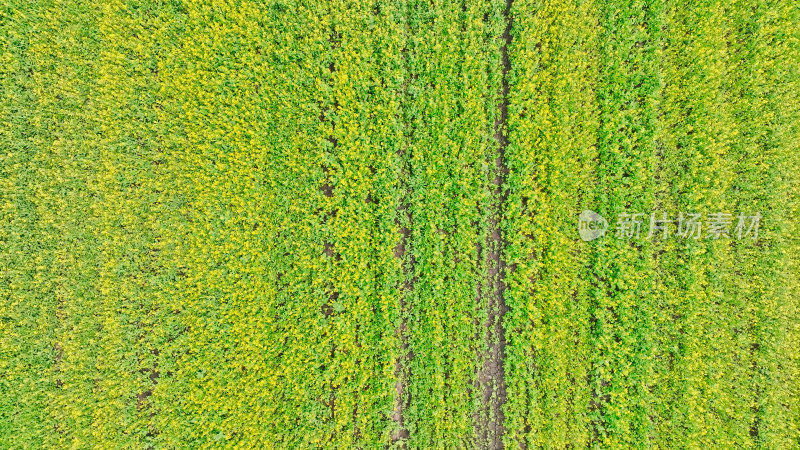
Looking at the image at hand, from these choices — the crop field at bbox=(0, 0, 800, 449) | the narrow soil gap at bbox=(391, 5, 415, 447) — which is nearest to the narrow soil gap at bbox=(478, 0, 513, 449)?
the crop field at bbox=(0, 0, 800, 449)

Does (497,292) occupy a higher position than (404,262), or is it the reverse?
(404,262)

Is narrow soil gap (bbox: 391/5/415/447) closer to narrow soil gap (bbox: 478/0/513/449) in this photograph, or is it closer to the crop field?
the crop field

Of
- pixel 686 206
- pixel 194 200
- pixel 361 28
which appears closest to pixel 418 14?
pixel 361 28

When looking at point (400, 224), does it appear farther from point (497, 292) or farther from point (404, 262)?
point (497, 292)

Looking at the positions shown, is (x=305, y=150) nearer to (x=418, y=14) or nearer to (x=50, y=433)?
(x=418, y=14)

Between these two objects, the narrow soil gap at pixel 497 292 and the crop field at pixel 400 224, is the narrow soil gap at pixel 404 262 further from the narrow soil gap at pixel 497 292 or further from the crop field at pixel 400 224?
the narrow soil gap at pixel 497 292

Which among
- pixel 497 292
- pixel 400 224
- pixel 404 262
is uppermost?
pixel 400 224

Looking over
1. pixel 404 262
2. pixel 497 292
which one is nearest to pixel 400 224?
pixel 404 262

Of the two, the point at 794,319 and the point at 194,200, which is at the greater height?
the point at 194,200
